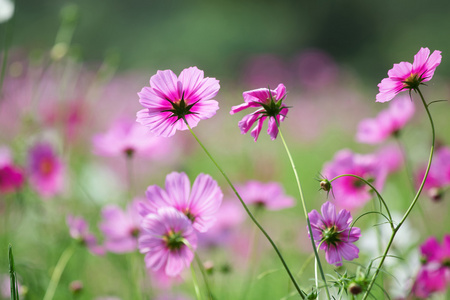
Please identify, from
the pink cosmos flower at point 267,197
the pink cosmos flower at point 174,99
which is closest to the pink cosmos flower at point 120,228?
the pink cosmos flower at point 267,197

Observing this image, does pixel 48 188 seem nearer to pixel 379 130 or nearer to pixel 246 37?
pixel 379 130

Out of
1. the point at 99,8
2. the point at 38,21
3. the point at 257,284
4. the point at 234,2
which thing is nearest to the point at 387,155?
the point at 257,284

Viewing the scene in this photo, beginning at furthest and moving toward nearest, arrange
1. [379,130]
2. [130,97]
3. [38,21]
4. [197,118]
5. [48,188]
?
1. [38,21]
2. [130,97]
3. [48,188]
4. [379,130]
5. [197,118]

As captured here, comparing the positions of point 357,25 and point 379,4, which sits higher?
point 379,4

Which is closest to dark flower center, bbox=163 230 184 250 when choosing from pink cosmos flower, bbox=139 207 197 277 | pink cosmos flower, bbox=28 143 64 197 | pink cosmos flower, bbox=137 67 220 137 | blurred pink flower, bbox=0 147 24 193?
pink cosmos flower, bbox=139 207 197 277

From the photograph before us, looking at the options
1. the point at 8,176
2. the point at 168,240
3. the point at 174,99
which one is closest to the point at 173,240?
the point at 168,240

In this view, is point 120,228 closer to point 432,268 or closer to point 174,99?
point 174,99

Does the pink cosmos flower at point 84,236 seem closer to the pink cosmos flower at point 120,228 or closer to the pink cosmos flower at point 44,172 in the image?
the pink cosmos flower at point 120,228
